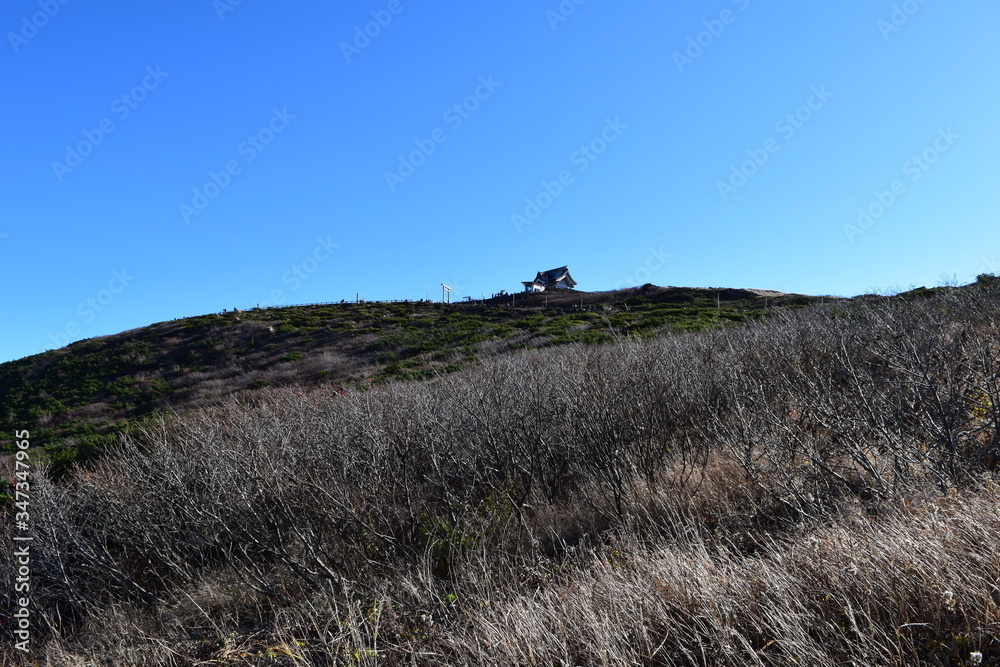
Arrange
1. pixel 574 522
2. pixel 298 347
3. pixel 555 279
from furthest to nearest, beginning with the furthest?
1. pixel 555 279
2. pixel 298 347
3. pixel 574 522

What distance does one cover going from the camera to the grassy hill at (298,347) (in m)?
19.3

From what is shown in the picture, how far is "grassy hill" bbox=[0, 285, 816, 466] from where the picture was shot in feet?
63.3

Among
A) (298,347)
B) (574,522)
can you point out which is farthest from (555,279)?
(574,522)

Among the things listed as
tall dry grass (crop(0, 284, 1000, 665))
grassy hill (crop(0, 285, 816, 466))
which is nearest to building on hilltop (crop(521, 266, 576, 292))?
grassy hill (crop(0, 285, 816, 466))

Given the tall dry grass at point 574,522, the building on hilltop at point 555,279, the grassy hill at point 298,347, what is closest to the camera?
the tall dry grass at point 574,522

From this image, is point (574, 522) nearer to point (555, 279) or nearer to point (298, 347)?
point (298, 347)

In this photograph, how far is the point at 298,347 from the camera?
26156 millimetres

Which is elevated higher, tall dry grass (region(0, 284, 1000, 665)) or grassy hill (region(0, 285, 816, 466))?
grassy hill (region(0, 285, 816, 466))

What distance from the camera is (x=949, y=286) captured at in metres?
18.1

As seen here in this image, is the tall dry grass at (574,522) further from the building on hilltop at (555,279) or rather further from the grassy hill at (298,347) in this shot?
the building on hilltop at (555,279)

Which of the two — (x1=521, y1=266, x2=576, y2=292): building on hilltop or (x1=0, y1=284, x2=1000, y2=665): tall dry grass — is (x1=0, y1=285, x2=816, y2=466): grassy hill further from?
→ (x1=521, y1=266, x2=576, y2=292): building on hilltop

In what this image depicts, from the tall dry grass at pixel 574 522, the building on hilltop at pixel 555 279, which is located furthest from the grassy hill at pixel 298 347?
the building on hilltop at pixel 555 279

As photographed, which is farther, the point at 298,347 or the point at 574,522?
the point at 298,347

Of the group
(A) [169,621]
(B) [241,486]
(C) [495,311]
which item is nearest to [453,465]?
(B) [241,486]
